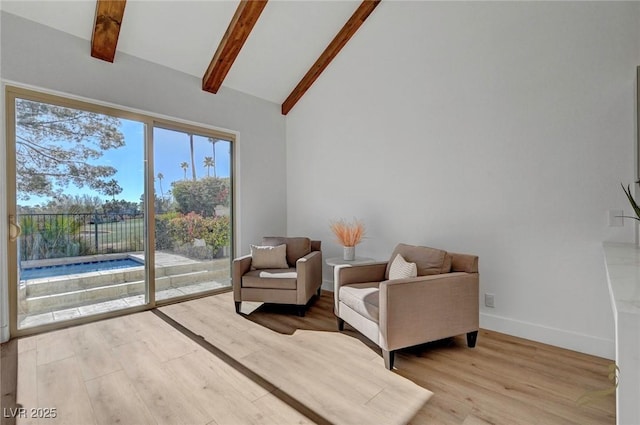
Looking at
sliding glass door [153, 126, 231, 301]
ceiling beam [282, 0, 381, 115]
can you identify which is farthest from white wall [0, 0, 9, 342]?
ceiling beam [282, 0, 381, 115]

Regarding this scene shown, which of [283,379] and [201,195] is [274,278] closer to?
[283,379]

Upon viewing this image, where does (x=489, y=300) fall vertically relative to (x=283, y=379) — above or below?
above

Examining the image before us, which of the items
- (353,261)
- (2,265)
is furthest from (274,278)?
(2,265)

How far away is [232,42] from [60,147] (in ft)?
6.67

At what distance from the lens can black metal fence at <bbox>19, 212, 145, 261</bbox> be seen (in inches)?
109

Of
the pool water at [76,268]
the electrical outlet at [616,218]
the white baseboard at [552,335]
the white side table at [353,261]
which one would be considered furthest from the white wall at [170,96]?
the electrical outlet at [616,218]

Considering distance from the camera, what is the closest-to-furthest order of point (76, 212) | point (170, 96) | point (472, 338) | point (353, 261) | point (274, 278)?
point (472, 338)
point (76, 212)
point (274, 278)
point (353, 261)
point (170, 96)

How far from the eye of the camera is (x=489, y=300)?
2.78 meters

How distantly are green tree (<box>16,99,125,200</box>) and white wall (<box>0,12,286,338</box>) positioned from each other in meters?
0.20

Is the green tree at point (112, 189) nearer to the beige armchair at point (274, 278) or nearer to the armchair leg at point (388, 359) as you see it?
the beige armchair at point (274, 278)

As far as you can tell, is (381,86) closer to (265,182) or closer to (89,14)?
(265,182)

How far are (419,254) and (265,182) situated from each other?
2665 mm

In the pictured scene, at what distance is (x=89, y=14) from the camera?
9.01 feet

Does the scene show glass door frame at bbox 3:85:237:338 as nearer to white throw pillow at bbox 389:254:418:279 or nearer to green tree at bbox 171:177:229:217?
green tree at bbox 171:177:229:217
